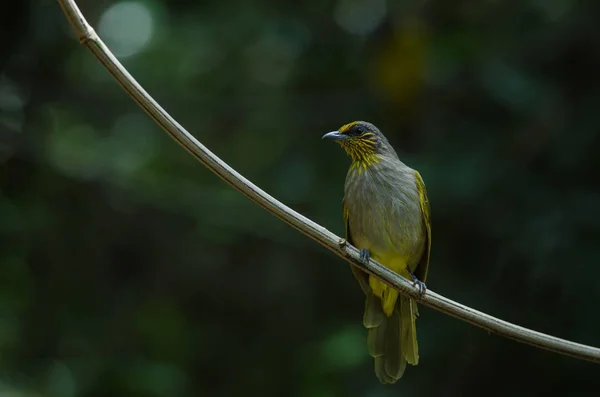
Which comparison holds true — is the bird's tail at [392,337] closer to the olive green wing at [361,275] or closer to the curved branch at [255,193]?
the olive green wing at [361,275]

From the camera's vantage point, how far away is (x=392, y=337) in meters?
4.04

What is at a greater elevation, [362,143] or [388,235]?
[362,143]

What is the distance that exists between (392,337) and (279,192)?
2.90m

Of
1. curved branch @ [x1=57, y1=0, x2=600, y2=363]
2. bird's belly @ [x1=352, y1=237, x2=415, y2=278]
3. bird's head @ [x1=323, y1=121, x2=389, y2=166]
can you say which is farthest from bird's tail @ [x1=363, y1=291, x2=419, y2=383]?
curved branch @ [x1=57, y1=0, x2=600, y2=363]

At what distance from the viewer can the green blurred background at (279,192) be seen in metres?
5.82

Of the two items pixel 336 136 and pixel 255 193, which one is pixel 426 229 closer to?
pixel 336 136

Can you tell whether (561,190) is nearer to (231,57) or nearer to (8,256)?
(231,57)

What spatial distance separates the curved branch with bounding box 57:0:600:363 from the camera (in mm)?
2270

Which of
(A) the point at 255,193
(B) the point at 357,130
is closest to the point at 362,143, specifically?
(B) the point at 357,130

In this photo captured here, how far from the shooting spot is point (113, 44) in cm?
766

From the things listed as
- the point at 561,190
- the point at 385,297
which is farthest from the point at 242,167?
the point at 385,297

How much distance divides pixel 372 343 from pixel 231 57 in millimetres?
4650

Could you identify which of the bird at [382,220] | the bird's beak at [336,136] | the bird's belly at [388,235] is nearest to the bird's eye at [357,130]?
the bird at [382,220]

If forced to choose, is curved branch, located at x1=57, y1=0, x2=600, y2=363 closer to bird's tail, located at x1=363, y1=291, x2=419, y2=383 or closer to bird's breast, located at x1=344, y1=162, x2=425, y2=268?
bird's tail, located at x1=363, y1=291, x2=419, y2=383
